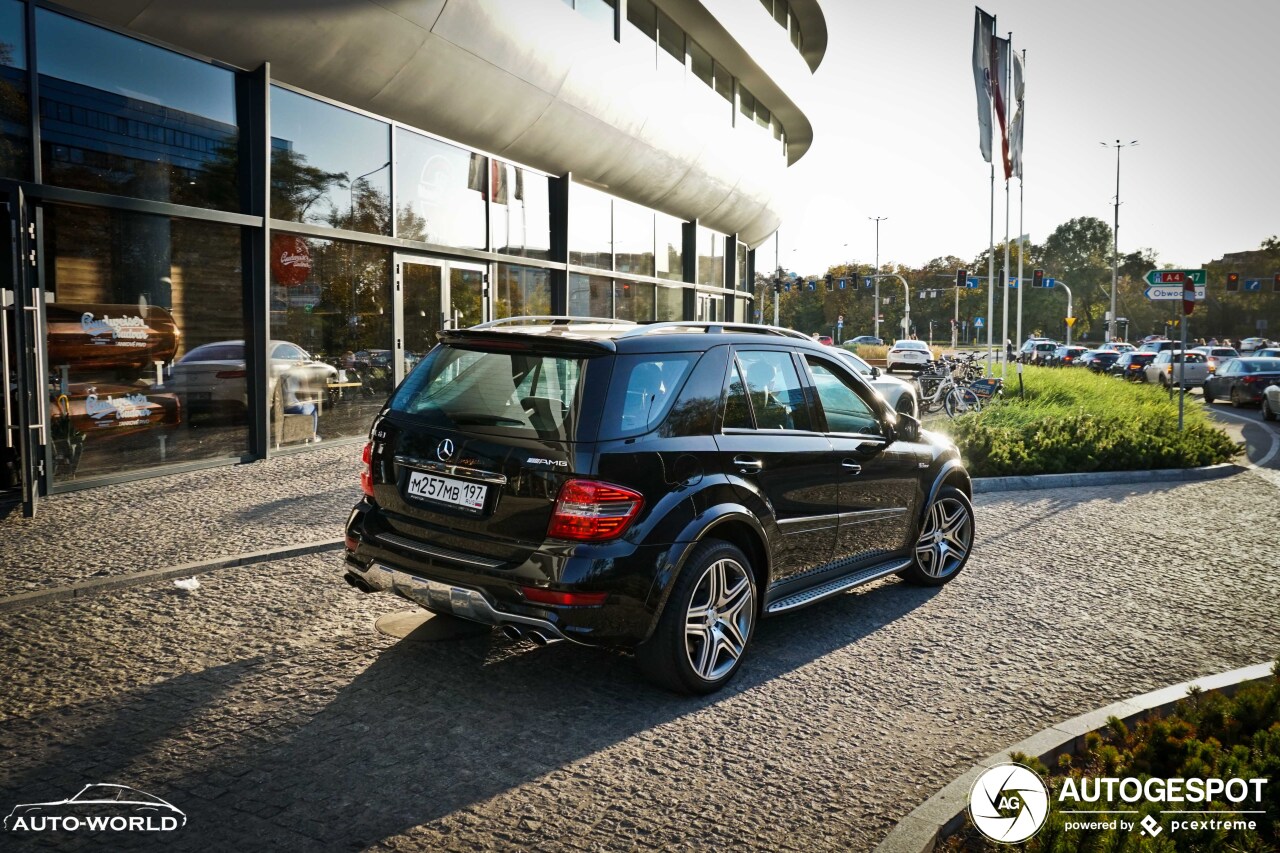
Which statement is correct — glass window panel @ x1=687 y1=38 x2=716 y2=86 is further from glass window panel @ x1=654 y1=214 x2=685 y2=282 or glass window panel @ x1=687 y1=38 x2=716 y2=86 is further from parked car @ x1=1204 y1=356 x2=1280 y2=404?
parked car @ x1=1204 y1=356 x2=1280 y2=404

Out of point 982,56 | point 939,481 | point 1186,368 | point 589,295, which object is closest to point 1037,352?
point 1186,368

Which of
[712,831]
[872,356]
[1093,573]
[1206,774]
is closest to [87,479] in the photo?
[712,831]

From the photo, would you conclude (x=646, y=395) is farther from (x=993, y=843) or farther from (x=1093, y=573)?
(x=1093, y=573)

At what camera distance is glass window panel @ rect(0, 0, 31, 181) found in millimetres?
8797

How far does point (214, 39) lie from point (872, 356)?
180 feet

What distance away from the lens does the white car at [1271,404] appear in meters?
23.0

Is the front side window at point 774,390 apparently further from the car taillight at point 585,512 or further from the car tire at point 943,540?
the car tire at point 943,540

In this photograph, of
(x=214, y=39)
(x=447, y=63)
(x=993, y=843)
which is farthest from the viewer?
(x=447, y=63)

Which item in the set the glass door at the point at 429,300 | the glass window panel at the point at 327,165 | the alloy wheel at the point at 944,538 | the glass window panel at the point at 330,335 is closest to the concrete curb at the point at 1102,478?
the alloy wheel at the point at 944,538

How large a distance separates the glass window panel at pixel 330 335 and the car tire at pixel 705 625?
345 inches

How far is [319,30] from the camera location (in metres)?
11.6

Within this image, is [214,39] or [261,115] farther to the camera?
[261,115]

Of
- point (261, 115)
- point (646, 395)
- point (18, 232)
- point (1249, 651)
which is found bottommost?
point (1249, 651)

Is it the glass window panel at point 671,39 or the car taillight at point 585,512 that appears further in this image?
the glass window panel at point 671,39
